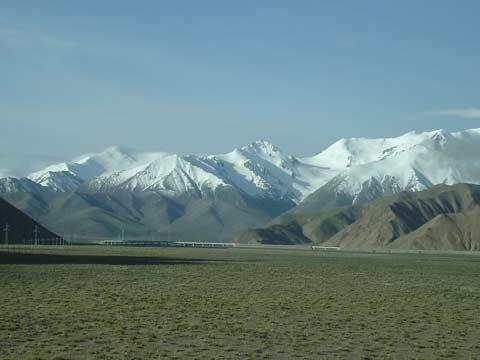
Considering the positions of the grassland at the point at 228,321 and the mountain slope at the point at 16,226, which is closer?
the grassland at the point at 228,321

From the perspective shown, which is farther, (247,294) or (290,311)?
(247,294)

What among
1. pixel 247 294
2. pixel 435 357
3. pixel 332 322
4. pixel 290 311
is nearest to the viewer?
pixel 435 357

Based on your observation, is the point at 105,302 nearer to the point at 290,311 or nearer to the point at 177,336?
the point at 290,311

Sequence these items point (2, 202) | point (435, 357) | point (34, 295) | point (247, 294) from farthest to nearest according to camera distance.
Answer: point (2, 202), point (247, 294), point (34, 295), point (435, 357)

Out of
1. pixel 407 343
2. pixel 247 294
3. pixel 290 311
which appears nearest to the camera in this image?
pixel 407 343

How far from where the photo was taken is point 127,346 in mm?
26375

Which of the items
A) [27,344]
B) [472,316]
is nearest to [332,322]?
[472,316]

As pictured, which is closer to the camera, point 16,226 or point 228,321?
point 228,321

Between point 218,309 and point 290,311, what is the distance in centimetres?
340

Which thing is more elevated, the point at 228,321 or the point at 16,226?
the point at 16,226

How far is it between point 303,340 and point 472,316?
12913mm

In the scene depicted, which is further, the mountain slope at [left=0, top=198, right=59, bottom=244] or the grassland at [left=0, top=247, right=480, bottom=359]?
the mountain slope at [left=0, top=198, right=59, bottom=244]

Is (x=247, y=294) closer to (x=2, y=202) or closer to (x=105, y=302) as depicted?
(x=105, y=302)

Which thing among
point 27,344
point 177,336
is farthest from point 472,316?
point 27,344
